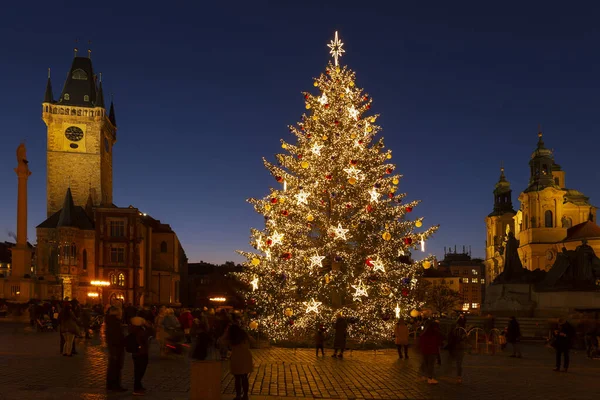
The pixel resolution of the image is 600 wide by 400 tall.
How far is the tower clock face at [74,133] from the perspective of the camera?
84875mm

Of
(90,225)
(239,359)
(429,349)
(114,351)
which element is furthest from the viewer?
(90,225)

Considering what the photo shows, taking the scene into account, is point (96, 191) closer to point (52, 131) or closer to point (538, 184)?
point (52, 131)

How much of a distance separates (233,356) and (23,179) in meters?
45.0

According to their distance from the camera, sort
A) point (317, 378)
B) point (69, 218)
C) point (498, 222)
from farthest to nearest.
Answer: point (498, 222)
point (69, 218)
point (317, 378)

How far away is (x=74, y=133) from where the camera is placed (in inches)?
3356

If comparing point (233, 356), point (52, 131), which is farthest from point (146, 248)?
point (233, 356)

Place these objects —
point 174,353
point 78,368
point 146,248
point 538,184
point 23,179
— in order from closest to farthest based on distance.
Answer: point 78,368
point 174,353
point 23,179
point 146,248
point 538,184

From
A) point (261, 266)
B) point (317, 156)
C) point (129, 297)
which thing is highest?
point (317, 156)

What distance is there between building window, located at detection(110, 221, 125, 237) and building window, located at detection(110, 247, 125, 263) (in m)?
1.50

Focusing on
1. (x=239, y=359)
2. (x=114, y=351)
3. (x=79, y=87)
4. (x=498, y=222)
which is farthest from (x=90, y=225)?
(x=498, y=222)

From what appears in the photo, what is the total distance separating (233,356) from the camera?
1236cm

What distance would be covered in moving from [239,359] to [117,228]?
6367cm

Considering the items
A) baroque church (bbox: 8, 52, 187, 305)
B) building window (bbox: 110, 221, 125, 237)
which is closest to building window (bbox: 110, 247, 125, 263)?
baroque church (bbox: 8, 52, 187, 305)

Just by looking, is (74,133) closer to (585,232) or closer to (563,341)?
(585,232)
